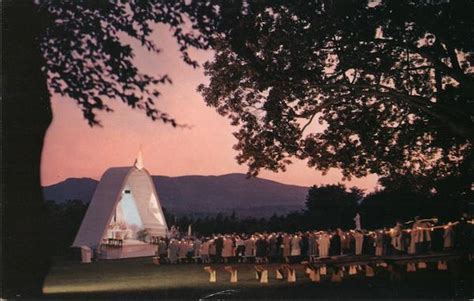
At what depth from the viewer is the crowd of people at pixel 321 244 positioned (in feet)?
58.3

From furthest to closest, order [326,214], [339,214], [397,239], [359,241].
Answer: [326,214]
[339,214]
[359,241]
[397,239]

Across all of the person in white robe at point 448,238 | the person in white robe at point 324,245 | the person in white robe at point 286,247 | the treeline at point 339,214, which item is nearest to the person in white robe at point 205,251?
the person in white robe at point 286,247

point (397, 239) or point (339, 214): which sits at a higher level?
point (339, 214)

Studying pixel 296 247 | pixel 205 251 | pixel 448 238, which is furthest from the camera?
pixel 205 251

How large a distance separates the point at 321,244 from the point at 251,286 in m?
7.67

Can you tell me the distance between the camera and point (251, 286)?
12094 millimetres

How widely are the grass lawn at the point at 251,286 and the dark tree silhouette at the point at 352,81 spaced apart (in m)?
2.55

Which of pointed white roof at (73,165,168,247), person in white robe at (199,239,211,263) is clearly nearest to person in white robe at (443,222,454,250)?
person in white robe at (199,239,211,263)

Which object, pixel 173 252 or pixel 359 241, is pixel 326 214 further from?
pixel 173 252

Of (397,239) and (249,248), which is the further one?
(249,248)

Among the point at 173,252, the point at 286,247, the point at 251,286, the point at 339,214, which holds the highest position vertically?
the point at 339,214

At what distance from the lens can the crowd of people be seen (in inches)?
699

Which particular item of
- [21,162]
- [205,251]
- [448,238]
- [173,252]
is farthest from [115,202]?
[21,162]

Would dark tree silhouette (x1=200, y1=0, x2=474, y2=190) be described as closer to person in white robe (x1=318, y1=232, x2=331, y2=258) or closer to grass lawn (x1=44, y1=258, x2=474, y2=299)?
grass lawn (x1=44, y1=258, x2=474, y2=299)
